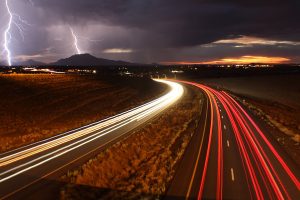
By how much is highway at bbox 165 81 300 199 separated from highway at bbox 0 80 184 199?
900 centimetres

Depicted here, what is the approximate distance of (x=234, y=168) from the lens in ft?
90.8

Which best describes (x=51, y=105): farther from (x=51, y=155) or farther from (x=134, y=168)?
(x=134, y=168)

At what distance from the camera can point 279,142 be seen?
124 feet

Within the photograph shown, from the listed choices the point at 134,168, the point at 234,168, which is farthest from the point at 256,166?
the point at 134,168

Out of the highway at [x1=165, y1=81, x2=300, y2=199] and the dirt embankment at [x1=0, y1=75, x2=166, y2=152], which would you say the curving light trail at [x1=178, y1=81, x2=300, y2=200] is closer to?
the highway at [x1=165, y1=81, x2=300, y2=199]

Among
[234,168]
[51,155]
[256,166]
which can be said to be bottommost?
[256,166]

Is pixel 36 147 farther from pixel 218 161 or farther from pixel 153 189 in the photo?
pixel 218 161

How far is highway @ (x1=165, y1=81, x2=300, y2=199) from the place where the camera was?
74.9 feet

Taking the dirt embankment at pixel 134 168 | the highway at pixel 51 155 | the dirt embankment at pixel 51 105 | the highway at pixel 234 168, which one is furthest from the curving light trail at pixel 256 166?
the dirt embankment at pixel 51 105

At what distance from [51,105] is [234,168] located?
142 ft

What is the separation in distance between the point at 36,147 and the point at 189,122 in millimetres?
23815

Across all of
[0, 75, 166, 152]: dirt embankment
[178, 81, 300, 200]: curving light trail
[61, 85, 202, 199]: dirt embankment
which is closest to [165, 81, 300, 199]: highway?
[178, 81, 300, 200]: curving light trail

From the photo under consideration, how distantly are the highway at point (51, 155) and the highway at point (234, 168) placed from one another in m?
9.00

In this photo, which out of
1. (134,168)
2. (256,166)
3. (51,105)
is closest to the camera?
(256,166)
